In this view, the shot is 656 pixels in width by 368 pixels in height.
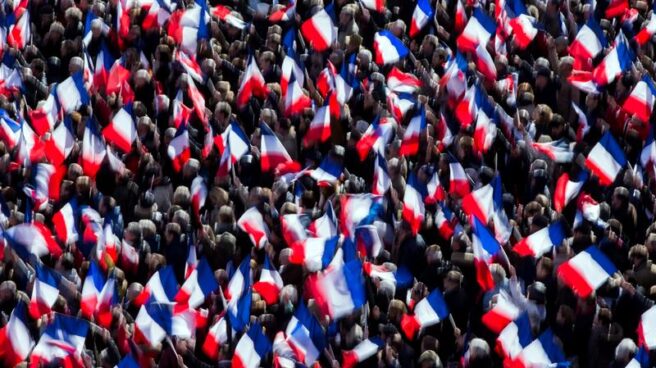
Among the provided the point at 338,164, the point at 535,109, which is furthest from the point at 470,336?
the point at 535,109

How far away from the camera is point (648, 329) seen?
10141 mm

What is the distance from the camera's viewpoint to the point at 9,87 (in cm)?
1351

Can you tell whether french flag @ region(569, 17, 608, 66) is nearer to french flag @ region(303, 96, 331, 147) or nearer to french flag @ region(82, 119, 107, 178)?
french flag @ region(303, 96, 331, 147)

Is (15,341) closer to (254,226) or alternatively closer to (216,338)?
(216,338)

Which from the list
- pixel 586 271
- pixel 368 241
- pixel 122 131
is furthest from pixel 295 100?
pixel 586 271

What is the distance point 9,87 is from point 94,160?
1472 millimetres

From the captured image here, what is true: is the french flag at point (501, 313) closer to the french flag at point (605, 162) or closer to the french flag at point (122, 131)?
the french flag at point (605, 162)

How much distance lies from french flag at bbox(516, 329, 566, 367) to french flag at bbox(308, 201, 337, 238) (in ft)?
5.56

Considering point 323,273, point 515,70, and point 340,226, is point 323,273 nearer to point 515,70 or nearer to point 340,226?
point 340,226

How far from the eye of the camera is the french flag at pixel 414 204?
11.4 m

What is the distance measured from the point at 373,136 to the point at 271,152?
741 millimetres

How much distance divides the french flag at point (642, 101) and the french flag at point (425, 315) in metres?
3.06

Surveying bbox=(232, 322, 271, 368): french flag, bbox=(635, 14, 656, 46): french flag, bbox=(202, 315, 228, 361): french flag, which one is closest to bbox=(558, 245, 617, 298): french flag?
bbox=(232, 322, 271, 368): french flag

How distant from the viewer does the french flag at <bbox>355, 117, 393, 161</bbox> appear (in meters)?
12.6
